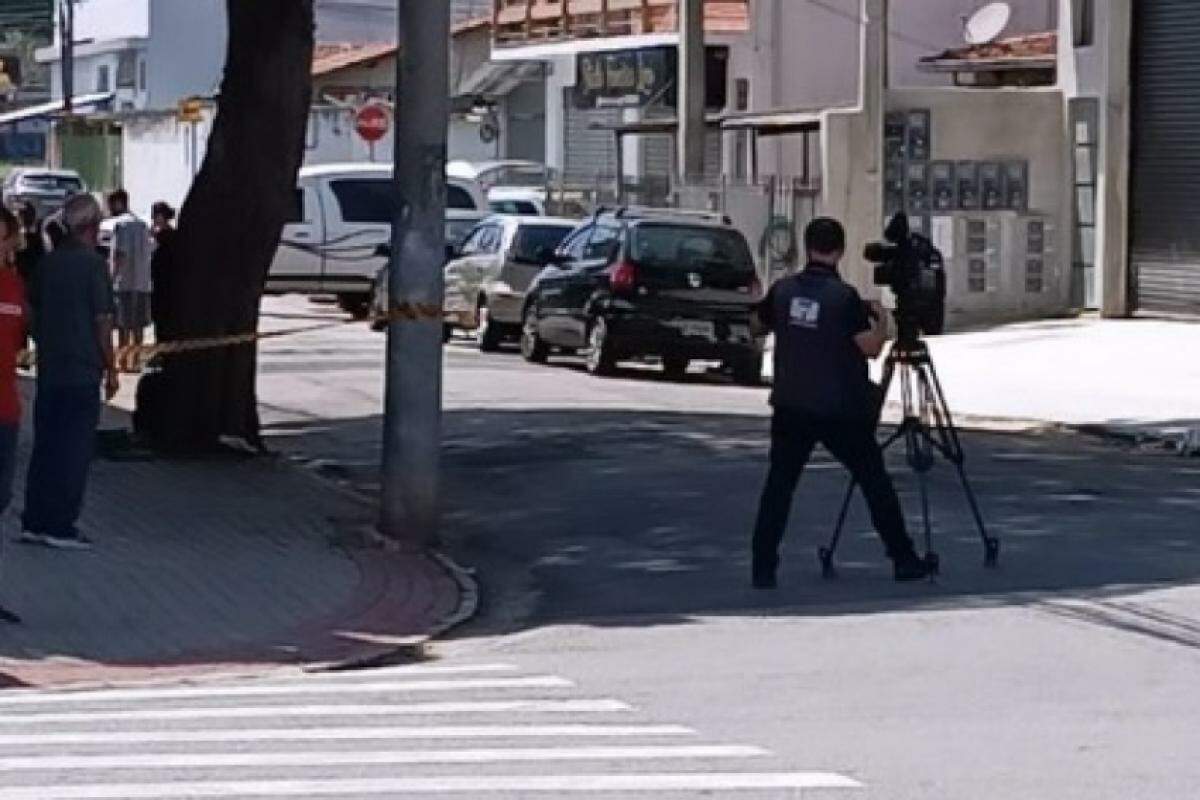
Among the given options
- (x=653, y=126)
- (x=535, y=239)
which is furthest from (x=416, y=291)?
(x=653, y=126)

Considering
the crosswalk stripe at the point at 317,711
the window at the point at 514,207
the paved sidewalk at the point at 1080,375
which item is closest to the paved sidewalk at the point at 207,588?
the crosswalk stripe at the point at 317,711

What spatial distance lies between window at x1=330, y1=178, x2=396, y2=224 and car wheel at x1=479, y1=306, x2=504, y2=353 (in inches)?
243

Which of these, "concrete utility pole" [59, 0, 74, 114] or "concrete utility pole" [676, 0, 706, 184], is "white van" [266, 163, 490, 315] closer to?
"concrete utility pole" [676, 0, 706, 184]

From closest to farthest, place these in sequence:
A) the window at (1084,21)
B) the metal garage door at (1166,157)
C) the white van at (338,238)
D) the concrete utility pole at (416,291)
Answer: the concrete utility pole at (416,291) → the metal garage door at (1166,157) → the window at (1084,21) → the white van at (338,238)

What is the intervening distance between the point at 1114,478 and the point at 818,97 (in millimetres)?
26743

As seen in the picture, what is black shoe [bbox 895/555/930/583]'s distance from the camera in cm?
1466

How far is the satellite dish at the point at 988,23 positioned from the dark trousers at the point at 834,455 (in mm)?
28484

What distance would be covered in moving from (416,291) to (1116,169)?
2250 cm

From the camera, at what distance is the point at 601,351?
30.9m

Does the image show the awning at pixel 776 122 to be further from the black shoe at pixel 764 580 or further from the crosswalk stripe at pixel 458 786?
the crosswalk stripe at pixel 458 786

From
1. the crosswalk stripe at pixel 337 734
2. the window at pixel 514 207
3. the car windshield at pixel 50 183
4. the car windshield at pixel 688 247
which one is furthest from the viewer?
the car windshield at pixel 50 183

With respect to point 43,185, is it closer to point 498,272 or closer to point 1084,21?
point 498,272

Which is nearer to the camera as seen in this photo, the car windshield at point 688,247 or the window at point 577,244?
the car windshield at point 688,247

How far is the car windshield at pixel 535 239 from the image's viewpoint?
3562 centimetres
